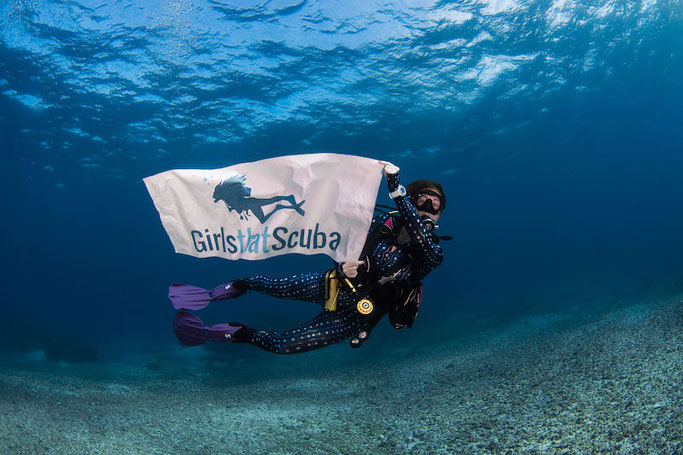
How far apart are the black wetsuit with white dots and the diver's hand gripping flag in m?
0.55

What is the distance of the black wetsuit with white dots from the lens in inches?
164

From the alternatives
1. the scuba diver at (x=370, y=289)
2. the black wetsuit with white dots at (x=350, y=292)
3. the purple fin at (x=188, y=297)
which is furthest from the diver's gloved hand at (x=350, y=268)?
the purple fin at (x=188, y=297)

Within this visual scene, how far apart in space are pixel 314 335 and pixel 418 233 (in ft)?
6.21

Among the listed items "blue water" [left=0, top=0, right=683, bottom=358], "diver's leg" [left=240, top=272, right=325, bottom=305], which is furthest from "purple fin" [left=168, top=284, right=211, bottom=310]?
"blue water" [left=0, top=0, right=683, bottom=358]

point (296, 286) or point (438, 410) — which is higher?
point (296, 286)

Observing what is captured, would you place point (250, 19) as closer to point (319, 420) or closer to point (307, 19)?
point (307, 19)

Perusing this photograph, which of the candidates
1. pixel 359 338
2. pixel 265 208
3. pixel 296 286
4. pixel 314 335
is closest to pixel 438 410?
pixel 359 338

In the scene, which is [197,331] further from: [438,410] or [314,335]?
[438,410]

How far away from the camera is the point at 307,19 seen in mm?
13266

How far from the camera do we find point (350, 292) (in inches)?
176

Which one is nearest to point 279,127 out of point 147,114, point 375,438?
point 147,114

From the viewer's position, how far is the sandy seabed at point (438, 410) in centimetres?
390

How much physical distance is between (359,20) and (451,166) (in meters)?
22.8

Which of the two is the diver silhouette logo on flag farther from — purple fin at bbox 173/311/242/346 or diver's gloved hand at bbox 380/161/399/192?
purple fin at bbox 173/311/242/346
